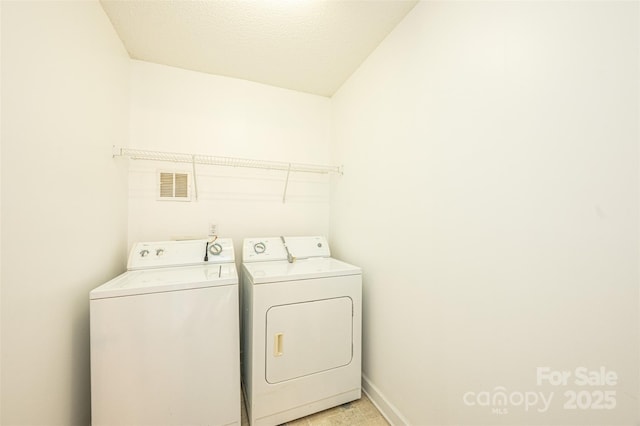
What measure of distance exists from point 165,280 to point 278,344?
0.77 m

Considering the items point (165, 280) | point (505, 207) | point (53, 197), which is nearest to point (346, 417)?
point (165, 280)

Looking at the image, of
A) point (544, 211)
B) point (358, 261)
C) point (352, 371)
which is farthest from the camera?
point (358, 261)

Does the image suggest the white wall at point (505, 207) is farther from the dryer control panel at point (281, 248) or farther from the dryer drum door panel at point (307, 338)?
the dryer control panel at point (281, 248)

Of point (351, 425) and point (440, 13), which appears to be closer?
point (440, 13)

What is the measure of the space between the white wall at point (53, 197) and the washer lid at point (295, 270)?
2.97ft

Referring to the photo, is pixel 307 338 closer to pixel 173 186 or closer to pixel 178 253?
pixel 178 253

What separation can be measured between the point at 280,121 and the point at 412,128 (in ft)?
4.54

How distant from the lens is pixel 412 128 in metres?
1.44

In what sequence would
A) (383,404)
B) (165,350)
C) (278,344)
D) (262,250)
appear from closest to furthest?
(165,350)
(278,344)
(383,404)
(262,250)

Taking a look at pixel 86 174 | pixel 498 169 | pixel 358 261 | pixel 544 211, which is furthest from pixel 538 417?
pixel 86 174

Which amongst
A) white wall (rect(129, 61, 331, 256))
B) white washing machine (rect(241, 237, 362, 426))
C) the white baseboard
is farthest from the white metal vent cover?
the white baseboard

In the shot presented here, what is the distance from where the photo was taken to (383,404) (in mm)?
1605

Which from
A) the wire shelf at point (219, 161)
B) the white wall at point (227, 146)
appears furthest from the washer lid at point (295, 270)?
the wire shelf at point (219, 161)

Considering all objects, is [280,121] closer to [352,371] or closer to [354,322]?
[354,322]
